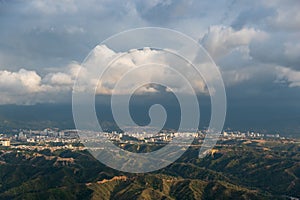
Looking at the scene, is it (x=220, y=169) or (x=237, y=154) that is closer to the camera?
(x=220, y=169)

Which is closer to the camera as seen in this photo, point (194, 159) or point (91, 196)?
point (91, 196)

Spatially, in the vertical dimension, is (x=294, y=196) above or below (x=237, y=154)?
below

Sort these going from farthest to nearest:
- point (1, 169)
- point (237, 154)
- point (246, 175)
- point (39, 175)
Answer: point (237, 154) < point (246, 175) < point (1, 169) < point (39, 175)

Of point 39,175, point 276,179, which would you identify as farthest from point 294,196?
point 39,175

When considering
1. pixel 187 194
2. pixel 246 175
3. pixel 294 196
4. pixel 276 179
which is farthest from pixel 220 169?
pixel 187 194

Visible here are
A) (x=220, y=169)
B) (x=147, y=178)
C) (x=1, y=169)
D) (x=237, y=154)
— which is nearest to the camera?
(x=147, y=178)

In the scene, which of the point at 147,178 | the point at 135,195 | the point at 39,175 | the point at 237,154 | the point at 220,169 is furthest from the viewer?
the point at 237,154

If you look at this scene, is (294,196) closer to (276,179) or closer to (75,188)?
(276,179)

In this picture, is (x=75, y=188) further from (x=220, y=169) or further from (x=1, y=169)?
(x=220, y=169)

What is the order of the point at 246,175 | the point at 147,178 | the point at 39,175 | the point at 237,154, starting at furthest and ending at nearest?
1. the point at 237,154
2. the point at 246,175
3. the point at 39,175
4. the point at 147,178
